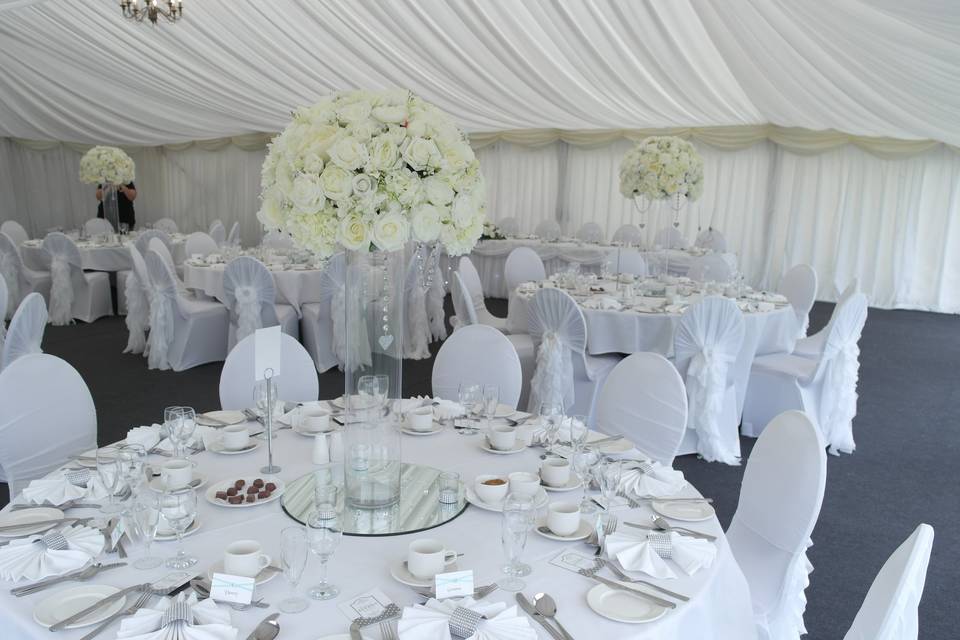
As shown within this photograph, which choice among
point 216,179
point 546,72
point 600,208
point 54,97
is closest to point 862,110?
point 546,72

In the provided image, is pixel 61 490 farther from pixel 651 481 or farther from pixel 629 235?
pixel 629 235

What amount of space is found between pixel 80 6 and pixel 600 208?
856 centimetres

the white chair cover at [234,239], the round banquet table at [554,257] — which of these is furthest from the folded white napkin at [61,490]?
the round banquet table at [554,257]

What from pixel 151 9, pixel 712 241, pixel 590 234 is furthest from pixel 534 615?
pixel 590 234

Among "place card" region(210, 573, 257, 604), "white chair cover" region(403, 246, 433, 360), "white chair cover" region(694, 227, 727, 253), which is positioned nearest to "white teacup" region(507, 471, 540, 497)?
"place card" region(210, 573, 257, 604)

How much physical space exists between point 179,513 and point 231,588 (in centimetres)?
29

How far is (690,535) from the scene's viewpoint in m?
1.96

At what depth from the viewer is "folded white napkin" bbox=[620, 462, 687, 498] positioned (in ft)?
7.26

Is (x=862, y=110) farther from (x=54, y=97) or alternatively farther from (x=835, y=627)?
(x=54, y=97)

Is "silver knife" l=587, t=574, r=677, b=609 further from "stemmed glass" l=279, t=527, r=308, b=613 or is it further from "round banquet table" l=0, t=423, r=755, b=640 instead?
"stemmed glass" l=279, t=527, r=308, b=613

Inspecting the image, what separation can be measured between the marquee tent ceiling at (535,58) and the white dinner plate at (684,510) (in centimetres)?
332

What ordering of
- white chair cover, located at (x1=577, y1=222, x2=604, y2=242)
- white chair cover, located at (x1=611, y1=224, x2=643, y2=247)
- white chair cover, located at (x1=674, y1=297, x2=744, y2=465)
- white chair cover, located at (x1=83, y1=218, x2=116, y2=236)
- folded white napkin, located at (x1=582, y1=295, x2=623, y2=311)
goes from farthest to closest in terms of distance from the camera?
white chair cover, located at (x1=577, y1=222, x2=604, y2=242) → white chair cover, located at (x1=611, y1=224, x2=643, y2=247) → white chair cover, located at (x1=83, y1=218, x2=116, y2=236) → folded white napkin, located at (x1=582, y1=295, x2=623, y2=311) → white chair cover, located at (x1=674, y1=297, x2=744, y2=465)

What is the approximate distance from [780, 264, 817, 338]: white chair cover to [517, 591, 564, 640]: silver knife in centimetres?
531

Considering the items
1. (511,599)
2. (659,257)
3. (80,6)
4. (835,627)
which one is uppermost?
(80,6)
